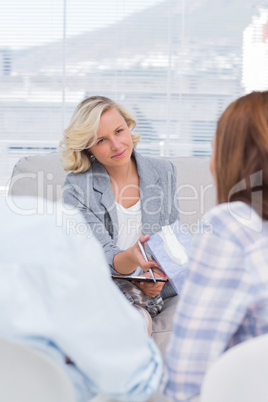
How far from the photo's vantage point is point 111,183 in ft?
7.31

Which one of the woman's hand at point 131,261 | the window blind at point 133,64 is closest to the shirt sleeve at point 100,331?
the woman's hand at point 131,261

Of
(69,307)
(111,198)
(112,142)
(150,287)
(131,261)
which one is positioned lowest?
(150,287)

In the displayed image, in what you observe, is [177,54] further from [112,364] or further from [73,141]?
[112,364]

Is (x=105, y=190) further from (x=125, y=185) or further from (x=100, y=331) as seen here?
(x=100, y=331)

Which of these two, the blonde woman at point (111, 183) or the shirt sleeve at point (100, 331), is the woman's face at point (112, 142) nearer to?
the blonde woman at point (111, 183)

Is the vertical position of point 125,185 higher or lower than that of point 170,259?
higher

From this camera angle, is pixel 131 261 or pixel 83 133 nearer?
pixel 131 261

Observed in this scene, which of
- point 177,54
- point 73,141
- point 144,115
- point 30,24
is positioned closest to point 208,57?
point 177,54

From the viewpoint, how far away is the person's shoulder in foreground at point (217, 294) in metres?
0.95

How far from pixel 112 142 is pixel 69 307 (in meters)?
1.34

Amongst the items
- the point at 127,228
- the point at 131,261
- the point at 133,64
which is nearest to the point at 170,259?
the point at 131,261

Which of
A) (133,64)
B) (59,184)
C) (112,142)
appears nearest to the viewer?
(112,142)

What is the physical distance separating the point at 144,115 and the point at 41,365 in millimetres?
3321

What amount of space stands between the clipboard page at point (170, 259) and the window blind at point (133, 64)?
232 cm
